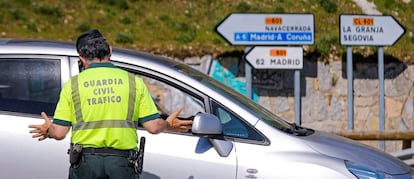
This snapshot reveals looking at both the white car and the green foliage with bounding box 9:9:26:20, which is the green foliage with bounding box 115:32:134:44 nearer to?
the green foliage with bounding box 9:9:26:20

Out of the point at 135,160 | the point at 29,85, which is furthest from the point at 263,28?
the point at 135,160

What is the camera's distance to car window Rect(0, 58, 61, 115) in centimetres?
558

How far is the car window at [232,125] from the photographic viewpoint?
218 inches

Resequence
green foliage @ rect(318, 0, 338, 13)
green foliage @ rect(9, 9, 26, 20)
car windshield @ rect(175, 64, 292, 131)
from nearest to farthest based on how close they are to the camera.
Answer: car windshield @ rect(175, 64, 292, 131), green foliage @ rect(9, 9, 26, 20), green foliage @ rect(318, 0, 338, 13)

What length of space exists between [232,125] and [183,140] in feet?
1.23

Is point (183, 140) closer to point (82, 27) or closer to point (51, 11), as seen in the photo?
point (82, 27)

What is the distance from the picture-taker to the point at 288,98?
47.6ft

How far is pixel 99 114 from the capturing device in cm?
451

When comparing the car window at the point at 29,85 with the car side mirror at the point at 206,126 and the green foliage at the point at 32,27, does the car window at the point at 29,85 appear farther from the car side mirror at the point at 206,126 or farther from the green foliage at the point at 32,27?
the green foliage at the point at 32,27

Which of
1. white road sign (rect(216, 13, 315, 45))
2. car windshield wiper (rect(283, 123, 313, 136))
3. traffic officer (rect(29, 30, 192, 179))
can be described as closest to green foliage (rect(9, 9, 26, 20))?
white road sign (rect(216, 13, 315, 45))

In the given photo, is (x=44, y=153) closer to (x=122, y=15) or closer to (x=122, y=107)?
(x=122, y=107)

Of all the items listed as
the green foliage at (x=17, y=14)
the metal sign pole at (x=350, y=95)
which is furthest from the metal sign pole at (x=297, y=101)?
the green foliage at (x=17, y=14)

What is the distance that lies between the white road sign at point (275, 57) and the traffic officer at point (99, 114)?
838cm

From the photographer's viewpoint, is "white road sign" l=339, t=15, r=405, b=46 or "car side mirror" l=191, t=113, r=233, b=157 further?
"white road sign" l=339, t=15, r=405, b=46
